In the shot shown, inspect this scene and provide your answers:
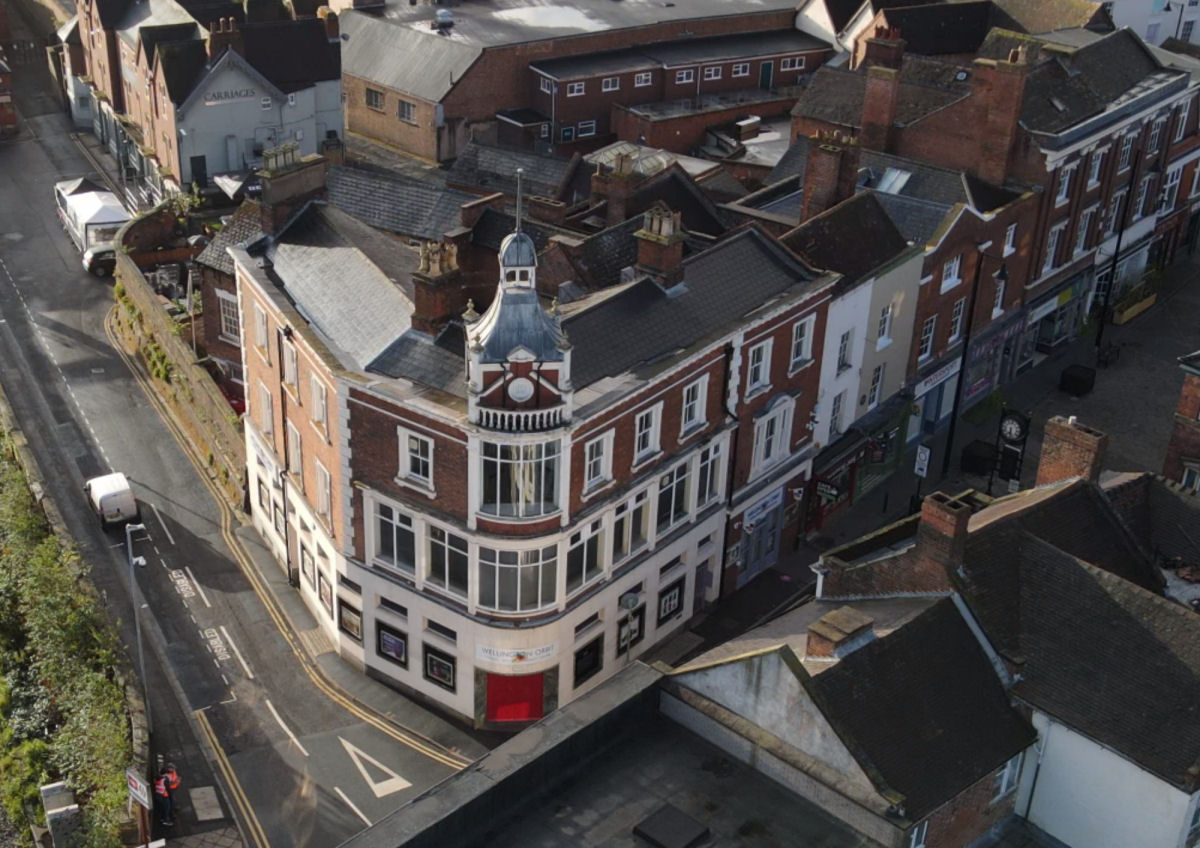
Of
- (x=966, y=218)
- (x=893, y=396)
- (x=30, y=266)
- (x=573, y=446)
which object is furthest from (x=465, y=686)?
(x=30, y=266)

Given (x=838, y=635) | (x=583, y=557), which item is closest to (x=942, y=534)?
(x=838, y=635)

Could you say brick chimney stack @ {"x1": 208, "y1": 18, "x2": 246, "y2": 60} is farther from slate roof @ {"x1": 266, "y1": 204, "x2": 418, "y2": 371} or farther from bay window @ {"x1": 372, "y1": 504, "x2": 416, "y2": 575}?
bay window @ {"x1": 372, "y1": 504, "x2": 416, "y2": 575}

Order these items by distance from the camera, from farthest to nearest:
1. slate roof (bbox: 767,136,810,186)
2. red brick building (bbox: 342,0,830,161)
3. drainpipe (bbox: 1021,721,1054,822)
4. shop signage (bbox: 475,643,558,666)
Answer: red brick building (bbox: 342,0,830,161) < slate roof (bbox: 767,136,810,186) < shop signage (bbox: 475,643,558,666) < drainpipe (bbox: 1021,721,1054,822)

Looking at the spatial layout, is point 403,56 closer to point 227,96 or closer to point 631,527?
point 227,96

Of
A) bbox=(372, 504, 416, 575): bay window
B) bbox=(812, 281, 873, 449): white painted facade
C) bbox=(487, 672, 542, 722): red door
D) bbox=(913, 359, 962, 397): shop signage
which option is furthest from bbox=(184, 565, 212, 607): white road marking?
bbox=(913, 359, 962, 397): shop signage

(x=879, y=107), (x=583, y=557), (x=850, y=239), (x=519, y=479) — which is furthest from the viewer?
(x=879, y=107)

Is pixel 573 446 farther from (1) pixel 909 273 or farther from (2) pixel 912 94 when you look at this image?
(2) pixel 912 94
